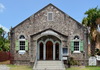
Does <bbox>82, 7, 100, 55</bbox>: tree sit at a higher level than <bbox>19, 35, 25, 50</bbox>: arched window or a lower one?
higher

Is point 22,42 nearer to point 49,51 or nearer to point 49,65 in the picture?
point 49,51

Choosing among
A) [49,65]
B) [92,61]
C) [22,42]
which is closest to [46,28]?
[22,42]

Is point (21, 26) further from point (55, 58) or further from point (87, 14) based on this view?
point (87, 14)

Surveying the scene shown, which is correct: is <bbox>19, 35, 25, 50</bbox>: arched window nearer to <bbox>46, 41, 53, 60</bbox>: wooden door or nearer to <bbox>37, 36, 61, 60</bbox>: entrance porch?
<bbox>37, 36, 61, 60</bbox>: entrance porch

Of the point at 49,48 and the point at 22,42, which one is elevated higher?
the point at 22,42

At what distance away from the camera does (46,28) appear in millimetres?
31531

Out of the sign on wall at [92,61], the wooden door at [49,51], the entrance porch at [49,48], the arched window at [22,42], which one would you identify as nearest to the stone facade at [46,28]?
the arched window at [22,42]

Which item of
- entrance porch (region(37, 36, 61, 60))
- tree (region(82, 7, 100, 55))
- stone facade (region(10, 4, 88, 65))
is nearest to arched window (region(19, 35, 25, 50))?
stone facade (region(10, 4, 88, 65))

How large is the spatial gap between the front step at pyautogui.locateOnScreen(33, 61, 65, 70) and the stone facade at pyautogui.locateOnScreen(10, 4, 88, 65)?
3.01 metres

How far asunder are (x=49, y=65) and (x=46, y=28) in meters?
6.07

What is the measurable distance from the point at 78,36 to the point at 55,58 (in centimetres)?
467

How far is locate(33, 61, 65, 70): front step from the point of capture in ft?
87.4

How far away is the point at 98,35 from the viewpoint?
37438 millimetres

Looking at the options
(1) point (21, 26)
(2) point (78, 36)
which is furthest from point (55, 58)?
(1) point (21, 26)
